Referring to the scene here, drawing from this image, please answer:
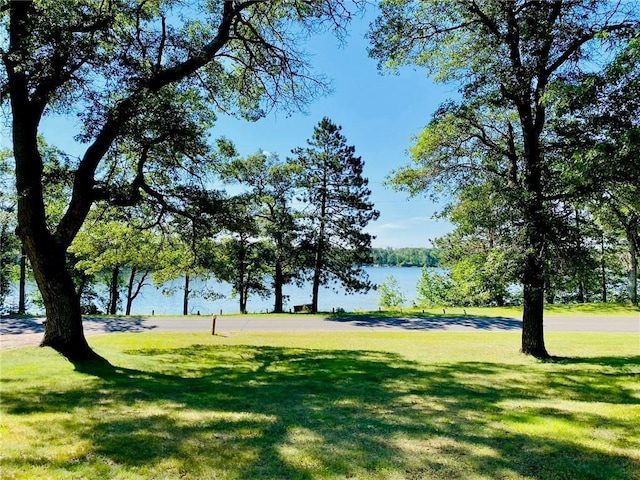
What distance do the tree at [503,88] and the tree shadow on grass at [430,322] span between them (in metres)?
8.31

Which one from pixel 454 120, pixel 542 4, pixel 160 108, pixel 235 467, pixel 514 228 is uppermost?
pixel 542 4

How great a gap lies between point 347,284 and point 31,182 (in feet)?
70.7

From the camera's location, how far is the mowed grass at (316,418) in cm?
347

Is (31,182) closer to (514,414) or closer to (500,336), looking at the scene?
(514,414)

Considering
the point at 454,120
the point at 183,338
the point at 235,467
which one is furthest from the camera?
the point at 183,338

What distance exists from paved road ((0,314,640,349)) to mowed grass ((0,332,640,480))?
329 inches

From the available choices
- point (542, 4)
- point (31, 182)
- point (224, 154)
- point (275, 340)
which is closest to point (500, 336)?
point (275, 340)

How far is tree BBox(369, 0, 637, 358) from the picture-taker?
31.0ft

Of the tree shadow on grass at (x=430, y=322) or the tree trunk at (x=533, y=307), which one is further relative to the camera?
the tree shadow on grass at (x=430, y=322)

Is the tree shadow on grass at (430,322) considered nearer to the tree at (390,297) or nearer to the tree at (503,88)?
the tree at (503,88)

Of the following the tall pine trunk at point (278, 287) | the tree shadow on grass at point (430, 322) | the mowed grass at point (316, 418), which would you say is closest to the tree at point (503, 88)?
the mowed grass at point (316, 418)

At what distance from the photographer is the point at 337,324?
2062 cm

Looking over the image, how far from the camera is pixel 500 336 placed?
1627 centimetres

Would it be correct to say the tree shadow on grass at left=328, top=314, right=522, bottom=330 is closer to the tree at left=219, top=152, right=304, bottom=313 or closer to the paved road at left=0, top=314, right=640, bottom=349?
the paved road at left=0, top=314, right=640, bottom=349
